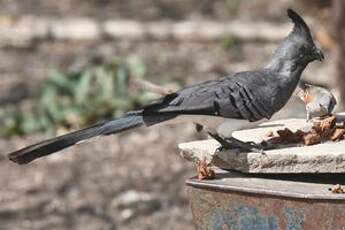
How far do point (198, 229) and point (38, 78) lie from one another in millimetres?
5086

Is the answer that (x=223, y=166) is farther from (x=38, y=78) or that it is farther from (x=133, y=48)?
(x=133, y=48)

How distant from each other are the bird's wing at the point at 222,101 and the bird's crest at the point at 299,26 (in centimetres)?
18

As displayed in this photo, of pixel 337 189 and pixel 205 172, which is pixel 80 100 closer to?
pixel 205 172

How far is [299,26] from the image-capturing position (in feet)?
10.8

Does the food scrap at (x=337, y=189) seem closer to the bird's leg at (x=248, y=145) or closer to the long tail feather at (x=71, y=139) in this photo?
the bird's leg at (x=248, y=145)

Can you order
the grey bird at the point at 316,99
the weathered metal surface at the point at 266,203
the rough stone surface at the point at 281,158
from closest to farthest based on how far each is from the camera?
the weathered metal surface at the point at 266,203
the rough stone surface at the point at 281,158
the grey bird at the point at 316,99

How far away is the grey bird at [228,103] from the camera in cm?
326

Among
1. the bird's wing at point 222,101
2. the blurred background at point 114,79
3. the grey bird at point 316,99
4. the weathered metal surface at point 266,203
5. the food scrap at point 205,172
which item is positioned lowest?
the blurred background at point 114,79

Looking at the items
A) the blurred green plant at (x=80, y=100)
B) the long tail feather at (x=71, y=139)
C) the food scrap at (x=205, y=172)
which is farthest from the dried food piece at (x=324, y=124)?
the blurred green plant at (x=80, y=100)

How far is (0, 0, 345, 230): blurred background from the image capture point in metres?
5.99

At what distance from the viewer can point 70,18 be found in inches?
361

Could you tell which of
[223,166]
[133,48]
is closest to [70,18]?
[133,48]

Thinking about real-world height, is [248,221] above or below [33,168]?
above

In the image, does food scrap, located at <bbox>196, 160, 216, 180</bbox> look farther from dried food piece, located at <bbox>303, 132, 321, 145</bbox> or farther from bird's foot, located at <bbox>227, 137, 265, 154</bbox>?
dried food piece, located at <bbox>303, 132, 321, 145</bbox>
